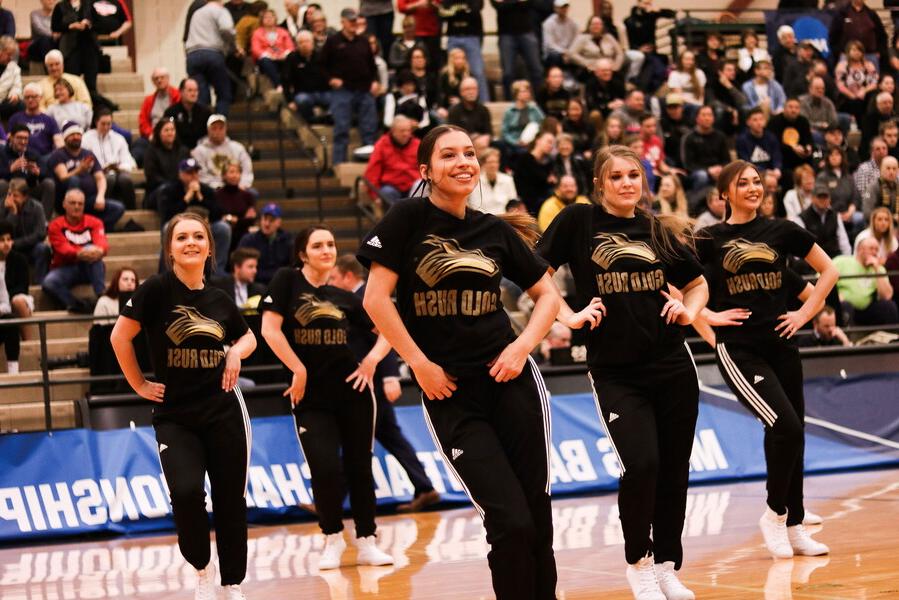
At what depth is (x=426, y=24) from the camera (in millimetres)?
19031

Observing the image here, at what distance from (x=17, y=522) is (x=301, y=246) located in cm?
365

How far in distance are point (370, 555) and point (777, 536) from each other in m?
2.56

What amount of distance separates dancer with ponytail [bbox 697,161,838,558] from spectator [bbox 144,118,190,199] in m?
8.97

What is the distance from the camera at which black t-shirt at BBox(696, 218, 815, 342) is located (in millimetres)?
7969

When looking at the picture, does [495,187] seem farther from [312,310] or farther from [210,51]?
[312,310]

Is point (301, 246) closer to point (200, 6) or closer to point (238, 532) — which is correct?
point (238, 532)

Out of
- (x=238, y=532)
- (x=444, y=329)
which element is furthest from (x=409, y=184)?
(x=444, y=329)

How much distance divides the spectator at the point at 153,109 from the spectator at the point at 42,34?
157 cm

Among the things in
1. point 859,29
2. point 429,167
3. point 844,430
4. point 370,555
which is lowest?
point 844,430

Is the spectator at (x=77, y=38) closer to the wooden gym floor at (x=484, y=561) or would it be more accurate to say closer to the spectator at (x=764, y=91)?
the wooden gym floor at (x=484, y=561)

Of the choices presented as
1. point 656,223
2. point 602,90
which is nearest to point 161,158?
point 602,90

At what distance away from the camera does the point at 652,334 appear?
6.38 m

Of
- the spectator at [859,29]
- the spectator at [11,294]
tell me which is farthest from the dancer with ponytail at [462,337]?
the spectator at [859,29]

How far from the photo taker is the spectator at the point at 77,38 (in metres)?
17.1
